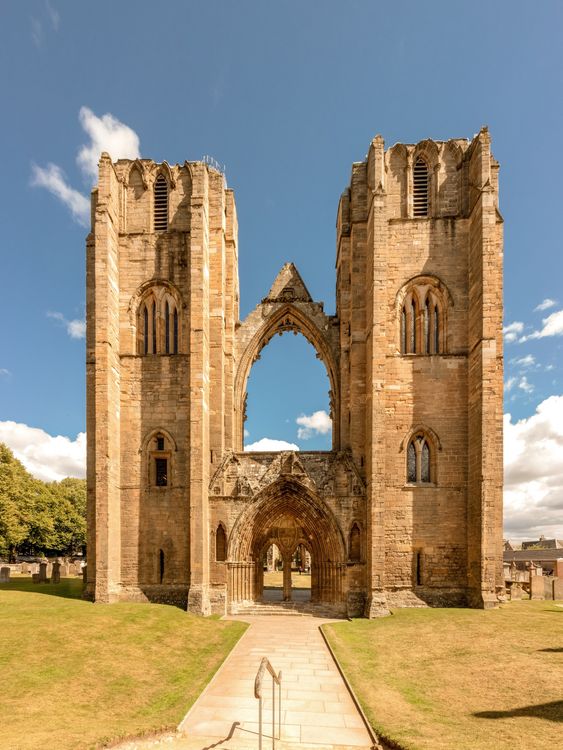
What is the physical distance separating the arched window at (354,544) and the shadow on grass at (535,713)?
10.3 meters

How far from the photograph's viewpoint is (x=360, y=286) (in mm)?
20984

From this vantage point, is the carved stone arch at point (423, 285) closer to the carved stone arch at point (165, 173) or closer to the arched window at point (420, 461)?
the arched window at point (420, 461)

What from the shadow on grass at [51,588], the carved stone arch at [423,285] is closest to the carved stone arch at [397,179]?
the carved stone arch at [423,285]

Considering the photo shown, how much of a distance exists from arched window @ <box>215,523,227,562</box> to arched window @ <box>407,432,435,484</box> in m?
8.11

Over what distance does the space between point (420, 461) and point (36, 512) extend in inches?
1543

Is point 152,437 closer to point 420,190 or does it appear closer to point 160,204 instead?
point 160,204

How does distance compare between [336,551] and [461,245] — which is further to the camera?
[461,245]

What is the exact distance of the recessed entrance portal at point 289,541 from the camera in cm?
1936

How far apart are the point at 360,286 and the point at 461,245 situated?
472cm

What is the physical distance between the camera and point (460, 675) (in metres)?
11.1

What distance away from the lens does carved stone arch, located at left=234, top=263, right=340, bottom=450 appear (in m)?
22.8

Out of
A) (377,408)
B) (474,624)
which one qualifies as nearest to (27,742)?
(474,624)

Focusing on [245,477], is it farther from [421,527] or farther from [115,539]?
[421,527]

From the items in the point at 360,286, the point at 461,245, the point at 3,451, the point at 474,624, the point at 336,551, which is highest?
the point at 461,245
